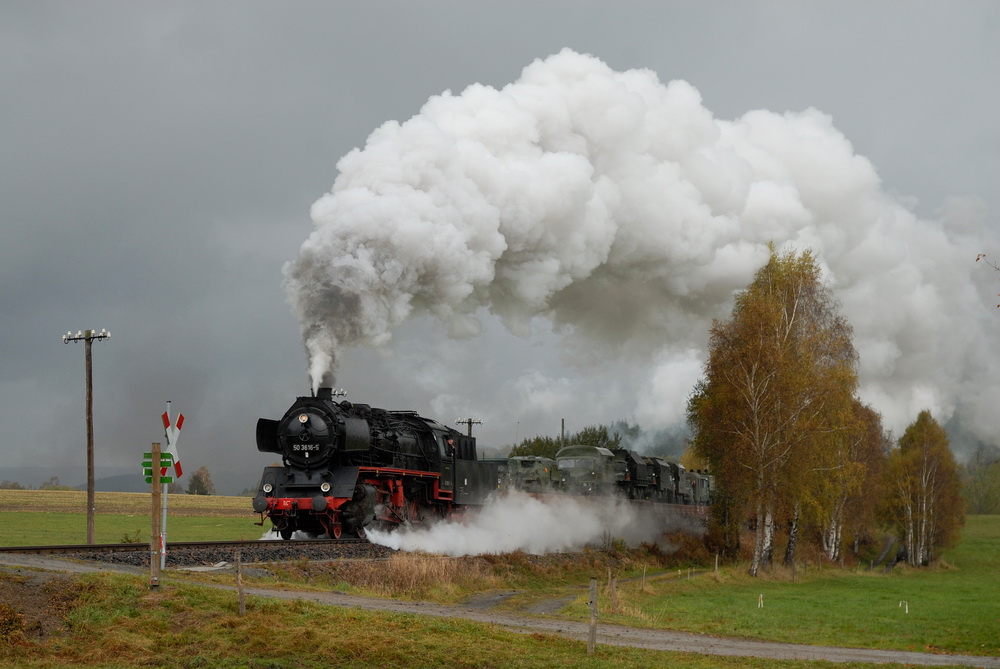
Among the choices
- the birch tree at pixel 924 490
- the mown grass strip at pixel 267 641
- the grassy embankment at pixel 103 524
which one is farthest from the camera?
the birch tree at pixel 924 490

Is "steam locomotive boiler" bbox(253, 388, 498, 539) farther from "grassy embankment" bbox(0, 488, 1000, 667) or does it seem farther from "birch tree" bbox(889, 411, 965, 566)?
"birch tree" bbox(889, 411, 965, 566)

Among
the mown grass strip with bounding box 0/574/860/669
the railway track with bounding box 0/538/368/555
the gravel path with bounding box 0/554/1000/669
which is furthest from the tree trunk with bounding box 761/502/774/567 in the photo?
the mown grass strip with bounding box 0/574/860/669

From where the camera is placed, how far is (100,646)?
1149 cm

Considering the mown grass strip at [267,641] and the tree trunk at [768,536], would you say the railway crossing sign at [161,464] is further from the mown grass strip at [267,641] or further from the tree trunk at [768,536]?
the tree trunk at [768,536]

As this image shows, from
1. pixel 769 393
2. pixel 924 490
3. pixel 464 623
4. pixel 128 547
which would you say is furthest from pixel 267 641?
pixel 924 490

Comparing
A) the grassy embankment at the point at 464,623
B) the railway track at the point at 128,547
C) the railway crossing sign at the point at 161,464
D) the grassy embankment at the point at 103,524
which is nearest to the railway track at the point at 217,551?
the railway track at the point at 128,547

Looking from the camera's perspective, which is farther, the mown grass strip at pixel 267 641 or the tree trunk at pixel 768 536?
the tree trunk at pixel 768 536

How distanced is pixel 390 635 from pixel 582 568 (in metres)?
17.8

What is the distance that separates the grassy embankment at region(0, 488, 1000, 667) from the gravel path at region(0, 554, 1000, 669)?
3.15 ft

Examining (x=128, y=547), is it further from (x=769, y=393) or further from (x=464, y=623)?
(x=769, y=393)

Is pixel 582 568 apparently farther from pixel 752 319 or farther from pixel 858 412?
pixel 858 412

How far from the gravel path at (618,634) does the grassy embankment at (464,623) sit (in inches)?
37.8

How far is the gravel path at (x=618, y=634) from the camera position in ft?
46.3

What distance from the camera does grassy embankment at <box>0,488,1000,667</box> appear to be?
461 inches
